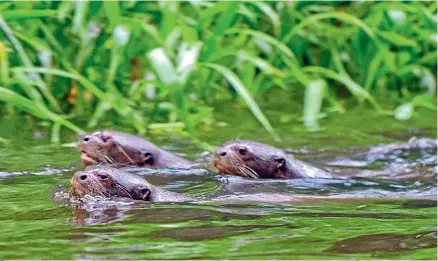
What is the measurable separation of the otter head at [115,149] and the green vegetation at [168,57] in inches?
9.8

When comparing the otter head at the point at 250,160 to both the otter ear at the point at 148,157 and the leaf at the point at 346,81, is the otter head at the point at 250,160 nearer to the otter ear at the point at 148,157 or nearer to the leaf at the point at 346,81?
the otter ear at the point at 148,157

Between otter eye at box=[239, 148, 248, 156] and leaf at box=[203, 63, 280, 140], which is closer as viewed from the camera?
otter eye at box=[239, 148, 248, 156]

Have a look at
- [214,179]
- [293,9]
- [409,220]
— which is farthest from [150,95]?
[409,220]

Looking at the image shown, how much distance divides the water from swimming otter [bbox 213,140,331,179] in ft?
0.65

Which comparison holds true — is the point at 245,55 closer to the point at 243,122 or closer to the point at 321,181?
the point at 243,122

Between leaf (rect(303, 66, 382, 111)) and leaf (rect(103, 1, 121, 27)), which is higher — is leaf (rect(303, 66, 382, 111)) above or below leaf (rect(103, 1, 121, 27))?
below

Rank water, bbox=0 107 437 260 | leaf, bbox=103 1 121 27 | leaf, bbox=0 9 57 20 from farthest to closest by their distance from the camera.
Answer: leaf, bbox=103 1 121 27 < leaf, bbox=0 9 57 20 < water, bbox=0 107 437 260

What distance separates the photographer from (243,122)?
19.8 feet

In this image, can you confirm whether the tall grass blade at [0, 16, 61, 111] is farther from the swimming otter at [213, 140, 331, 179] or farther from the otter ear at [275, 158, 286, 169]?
the otter ear at [275, 158, 286, 169]

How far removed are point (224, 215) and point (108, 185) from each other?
0.59 metres

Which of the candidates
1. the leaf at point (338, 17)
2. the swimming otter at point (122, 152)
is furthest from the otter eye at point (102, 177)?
the leaf at point (338, 17)

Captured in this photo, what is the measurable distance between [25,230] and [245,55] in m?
3.07

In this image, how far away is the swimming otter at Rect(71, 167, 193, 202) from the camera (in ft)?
11.9

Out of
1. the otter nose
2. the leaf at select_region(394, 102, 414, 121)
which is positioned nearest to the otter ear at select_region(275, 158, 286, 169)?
the otter nose
